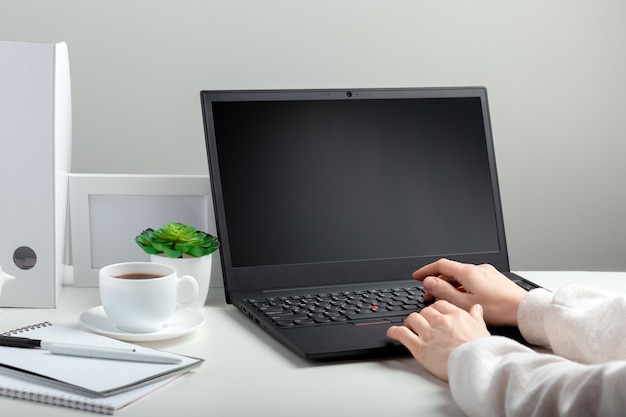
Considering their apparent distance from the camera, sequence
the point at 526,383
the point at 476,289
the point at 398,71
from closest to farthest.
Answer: the point at 526,383
the point at 476,289
the point at 398,71

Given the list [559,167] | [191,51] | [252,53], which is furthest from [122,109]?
[559,167]

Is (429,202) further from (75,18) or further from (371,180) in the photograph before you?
(75,18)

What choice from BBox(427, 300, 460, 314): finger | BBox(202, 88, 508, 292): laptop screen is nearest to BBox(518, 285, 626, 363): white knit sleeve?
Result: BBox(427, 300, 460, 314): finger

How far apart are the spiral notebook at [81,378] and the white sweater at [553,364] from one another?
0.30 metres

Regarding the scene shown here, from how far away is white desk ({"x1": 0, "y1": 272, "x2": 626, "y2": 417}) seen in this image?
0.82 m

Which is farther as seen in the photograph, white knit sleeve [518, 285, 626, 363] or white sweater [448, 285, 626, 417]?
white knit sleeve [518, 285, 626, 363]

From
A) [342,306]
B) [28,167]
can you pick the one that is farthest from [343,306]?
[28,167]

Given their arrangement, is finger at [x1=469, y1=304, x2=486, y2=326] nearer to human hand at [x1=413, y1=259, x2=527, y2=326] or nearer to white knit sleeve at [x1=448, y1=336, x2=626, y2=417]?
human hand at [x1=413, y1=259, x2=527, y2=326]

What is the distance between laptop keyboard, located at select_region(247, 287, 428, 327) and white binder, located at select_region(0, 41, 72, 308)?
302 mm

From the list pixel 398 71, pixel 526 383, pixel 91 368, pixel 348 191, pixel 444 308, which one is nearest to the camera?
pixel 526 383

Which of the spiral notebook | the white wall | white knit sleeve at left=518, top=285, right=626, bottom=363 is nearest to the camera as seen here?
the spiral notebook

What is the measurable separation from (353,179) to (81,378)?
0.62 m

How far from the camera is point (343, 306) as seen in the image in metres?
1.15

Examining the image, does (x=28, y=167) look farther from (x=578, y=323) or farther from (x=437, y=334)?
(x=578, y=323)
